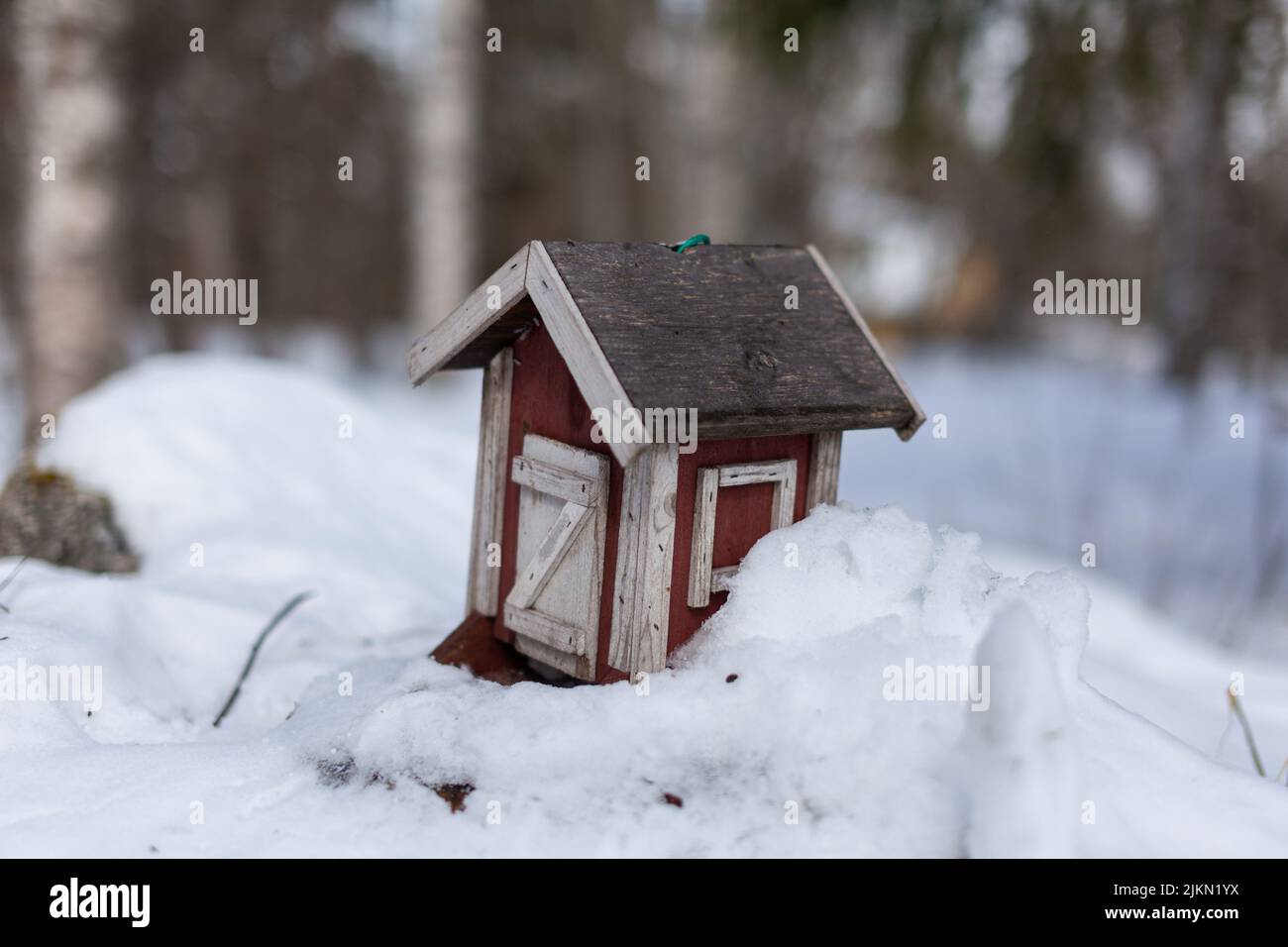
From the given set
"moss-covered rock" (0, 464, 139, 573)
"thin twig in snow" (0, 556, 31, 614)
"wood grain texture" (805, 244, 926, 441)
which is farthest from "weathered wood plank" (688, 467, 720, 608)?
"moss-covered rock" (0, 464, 139, 573)

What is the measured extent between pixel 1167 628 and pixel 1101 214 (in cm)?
1566

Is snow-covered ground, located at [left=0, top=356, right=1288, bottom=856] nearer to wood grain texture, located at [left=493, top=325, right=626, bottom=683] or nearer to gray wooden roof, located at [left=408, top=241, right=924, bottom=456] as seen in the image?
wood grain texture, located at [left=493, top=325, right=626, bottom=683]

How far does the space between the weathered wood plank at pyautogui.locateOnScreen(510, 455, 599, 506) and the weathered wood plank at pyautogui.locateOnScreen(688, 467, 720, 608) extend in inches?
9.8

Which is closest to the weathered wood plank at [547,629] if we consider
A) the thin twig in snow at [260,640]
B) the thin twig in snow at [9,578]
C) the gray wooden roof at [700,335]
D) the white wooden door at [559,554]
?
the white wooden door at [559,554]

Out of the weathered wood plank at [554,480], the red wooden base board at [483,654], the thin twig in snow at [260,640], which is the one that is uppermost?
the weathered wood plank at [554,480]

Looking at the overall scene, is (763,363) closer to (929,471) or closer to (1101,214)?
(929,471)

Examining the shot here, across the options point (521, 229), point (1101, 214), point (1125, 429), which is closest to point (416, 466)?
point (1125, 429)

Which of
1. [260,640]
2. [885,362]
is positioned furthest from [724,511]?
[260,640]

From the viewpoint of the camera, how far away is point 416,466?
5.76 m

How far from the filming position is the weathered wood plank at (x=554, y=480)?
2.69 metres

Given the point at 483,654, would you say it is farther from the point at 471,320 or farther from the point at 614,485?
A: the point at 471,320

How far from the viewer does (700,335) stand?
2641 millimetres

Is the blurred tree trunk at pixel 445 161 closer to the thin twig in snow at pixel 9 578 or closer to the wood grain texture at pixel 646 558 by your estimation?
the thin twig in snow at pixel 9 578

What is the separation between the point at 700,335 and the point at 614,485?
414 millimetres
